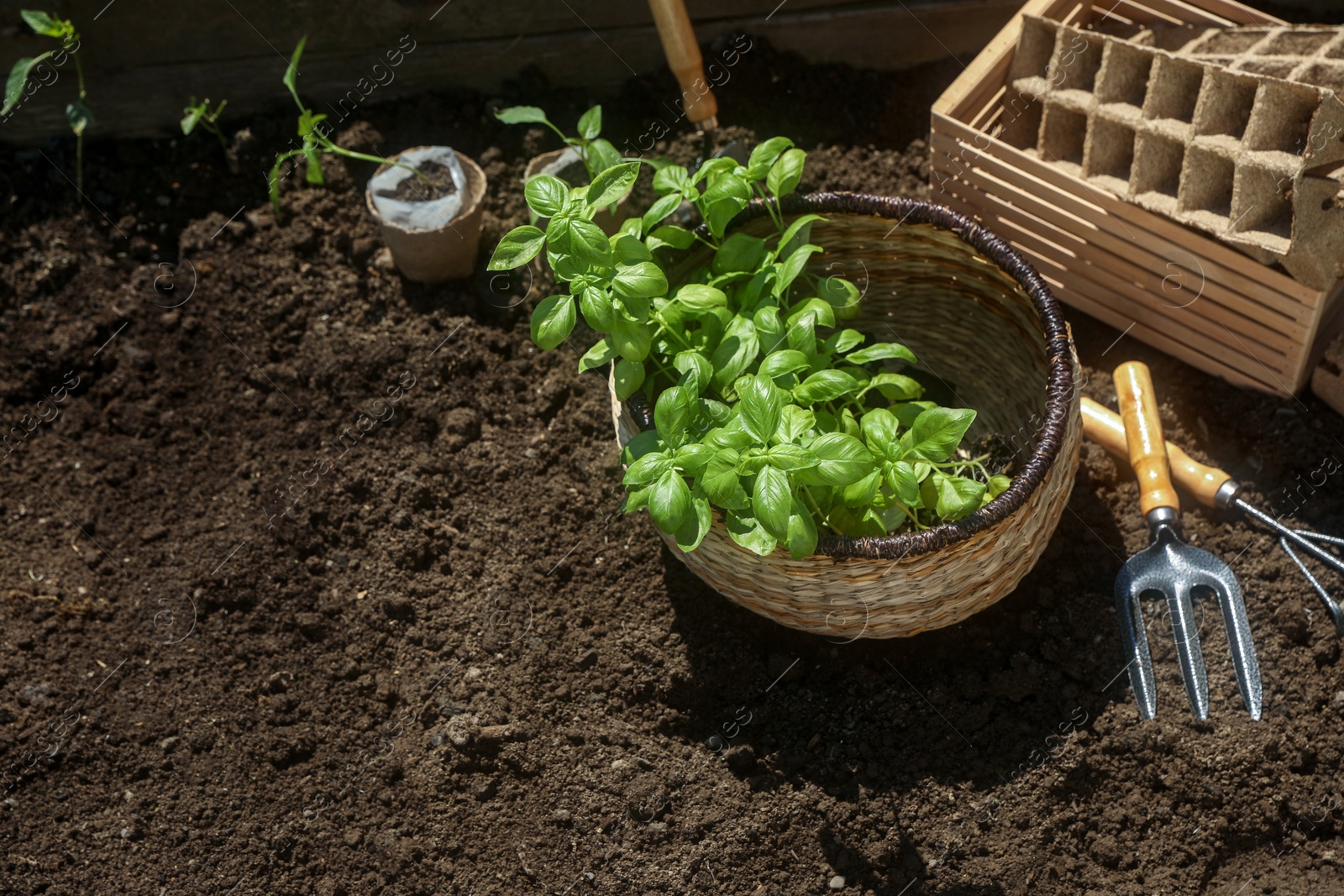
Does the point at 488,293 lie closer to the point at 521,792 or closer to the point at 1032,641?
the point at 521,792

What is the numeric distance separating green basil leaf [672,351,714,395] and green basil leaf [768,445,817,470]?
0.20m

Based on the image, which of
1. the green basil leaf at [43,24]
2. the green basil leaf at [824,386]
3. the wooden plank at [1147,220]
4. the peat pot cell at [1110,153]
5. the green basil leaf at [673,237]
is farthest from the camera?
the green basil leaf at [43,24]

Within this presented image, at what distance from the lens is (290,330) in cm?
290

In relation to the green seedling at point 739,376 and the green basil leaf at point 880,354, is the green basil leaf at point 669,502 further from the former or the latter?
the green basil leaf at point 880,354

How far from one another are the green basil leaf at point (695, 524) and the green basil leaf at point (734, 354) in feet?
1.03

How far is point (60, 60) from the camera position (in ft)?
10.3

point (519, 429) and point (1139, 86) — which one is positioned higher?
point (1139, 86)

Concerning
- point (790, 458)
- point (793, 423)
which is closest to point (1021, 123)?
point (793, 423)

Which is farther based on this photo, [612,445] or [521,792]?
[612,445]

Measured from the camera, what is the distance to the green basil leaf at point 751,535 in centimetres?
183

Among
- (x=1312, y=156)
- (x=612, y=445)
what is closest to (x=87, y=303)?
(x=612, y=445)

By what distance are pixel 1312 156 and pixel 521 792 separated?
6.56ft

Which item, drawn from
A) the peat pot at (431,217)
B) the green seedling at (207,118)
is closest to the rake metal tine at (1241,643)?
the peat pot at (431,217)

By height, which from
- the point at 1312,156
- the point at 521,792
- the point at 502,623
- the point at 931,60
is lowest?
the point at 521,792
